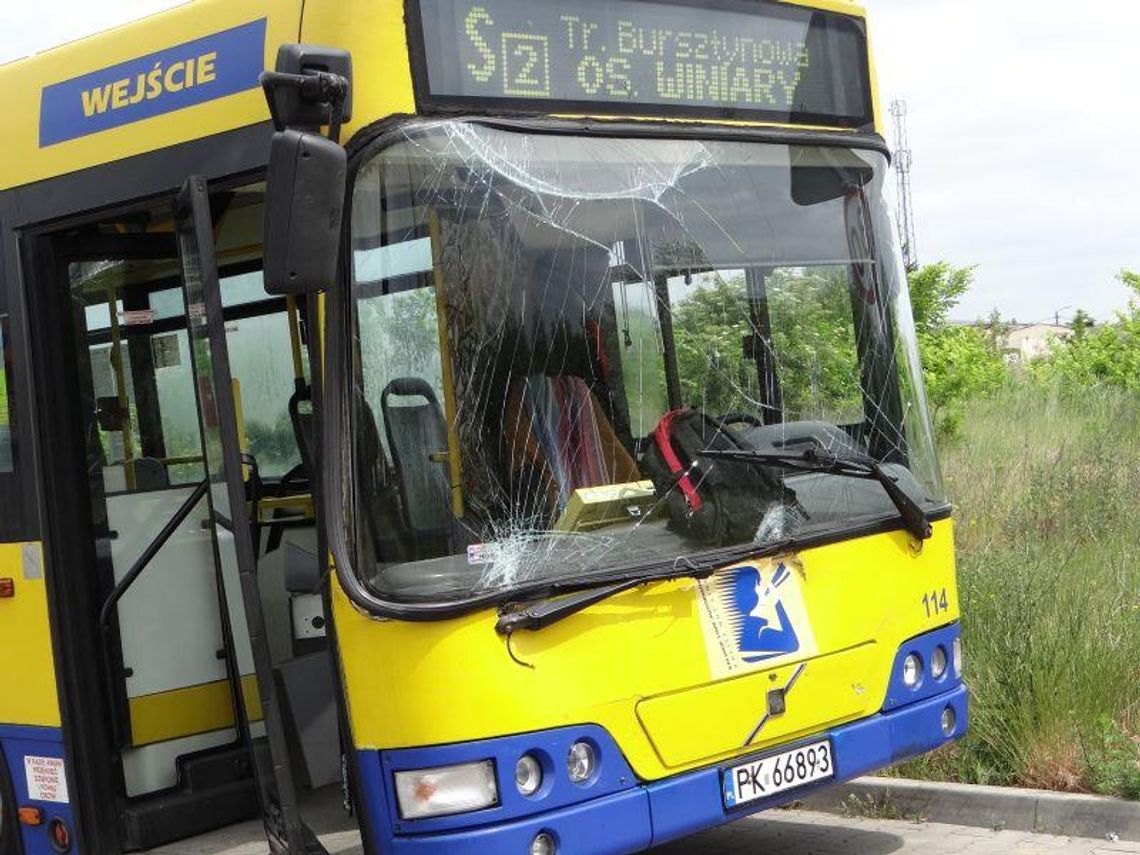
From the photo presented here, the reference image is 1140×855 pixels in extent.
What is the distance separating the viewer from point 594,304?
16.5 feet

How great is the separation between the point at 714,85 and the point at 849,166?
662mm

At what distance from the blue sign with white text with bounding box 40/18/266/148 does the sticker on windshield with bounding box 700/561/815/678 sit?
2186 mm

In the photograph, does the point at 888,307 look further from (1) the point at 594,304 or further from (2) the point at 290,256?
(2) the point at 290,256

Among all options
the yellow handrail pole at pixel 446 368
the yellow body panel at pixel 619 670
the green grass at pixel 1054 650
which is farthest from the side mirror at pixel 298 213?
the green grass at pixel 1054 650

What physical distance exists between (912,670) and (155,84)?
330 centimetres

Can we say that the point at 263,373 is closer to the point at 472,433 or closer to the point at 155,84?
the point at 155,84

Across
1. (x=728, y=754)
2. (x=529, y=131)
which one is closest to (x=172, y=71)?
(x=529, y=131)

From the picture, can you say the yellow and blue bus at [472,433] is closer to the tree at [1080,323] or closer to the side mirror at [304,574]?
the side mirror at [304,574]

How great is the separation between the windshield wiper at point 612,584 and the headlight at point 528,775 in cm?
39

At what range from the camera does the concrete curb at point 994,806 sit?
6.24 metres

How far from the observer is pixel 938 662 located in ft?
19.0

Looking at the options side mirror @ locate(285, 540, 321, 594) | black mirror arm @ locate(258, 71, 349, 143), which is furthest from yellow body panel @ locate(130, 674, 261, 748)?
black mirror arm @ locate(258, 71, 349, 143)

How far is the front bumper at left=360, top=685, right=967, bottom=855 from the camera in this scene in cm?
461

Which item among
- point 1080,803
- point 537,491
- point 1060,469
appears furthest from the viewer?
point 1060,469
